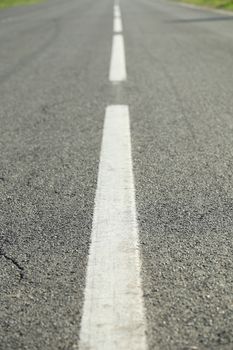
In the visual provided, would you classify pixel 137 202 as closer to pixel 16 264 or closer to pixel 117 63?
pixel 16 264

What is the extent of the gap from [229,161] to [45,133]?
1532mm

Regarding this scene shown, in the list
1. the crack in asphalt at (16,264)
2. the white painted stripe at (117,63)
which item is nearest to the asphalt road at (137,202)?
the crack in asphalt at (16,264)

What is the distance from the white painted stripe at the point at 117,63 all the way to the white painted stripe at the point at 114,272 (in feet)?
10.8

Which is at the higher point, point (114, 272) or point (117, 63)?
point (114, 272)

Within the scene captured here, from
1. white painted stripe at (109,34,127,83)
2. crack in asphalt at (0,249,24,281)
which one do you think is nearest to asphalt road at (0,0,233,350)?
crack in asphalt at (0,249,24,281)

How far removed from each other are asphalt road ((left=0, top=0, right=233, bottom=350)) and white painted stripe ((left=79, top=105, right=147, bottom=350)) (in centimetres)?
4

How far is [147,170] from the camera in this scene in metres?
3.04

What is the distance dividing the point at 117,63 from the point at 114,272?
5798mm

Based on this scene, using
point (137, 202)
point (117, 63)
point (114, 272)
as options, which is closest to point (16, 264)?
point (114, 272)

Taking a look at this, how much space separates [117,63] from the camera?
739cm

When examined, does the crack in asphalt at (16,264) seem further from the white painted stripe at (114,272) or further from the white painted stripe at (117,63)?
the white painted stripe at (117,63)

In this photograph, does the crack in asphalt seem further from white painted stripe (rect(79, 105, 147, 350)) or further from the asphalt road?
white painted stripe (rect(79, 105, 147, 350))

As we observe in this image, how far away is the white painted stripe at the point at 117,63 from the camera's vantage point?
6.27m

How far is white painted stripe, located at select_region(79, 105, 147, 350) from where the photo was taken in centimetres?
160
